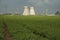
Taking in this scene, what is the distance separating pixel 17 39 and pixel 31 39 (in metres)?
0.97

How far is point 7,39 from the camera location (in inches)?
702

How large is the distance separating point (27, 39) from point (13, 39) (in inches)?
37.8

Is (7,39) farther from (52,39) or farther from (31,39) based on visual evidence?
(52,39)

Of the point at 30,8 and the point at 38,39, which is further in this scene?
the point at 30,8

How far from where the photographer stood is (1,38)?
18453 millimetres

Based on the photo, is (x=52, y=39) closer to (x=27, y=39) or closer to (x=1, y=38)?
(x=27, y=39)

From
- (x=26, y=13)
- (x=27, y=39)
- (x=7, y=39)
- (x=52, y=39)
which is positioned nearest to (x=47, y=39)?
(x=52, y=39)

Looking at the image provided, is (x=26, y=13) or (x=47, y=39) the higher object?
(x=47, y=39)

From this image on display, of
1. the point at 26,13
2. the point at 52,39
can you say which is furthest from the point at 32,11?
the point at 52,39

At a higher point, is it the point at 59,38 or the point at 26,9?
the point at 59,38

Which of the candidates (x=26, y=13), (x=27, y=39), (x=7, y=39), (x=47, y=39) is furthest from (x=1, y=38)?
(x=26, y=13)

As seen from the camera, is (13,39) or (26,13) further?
(26,13)

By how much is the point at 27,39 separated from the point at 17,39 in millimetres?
690

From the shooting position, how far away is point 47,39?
727 inches
